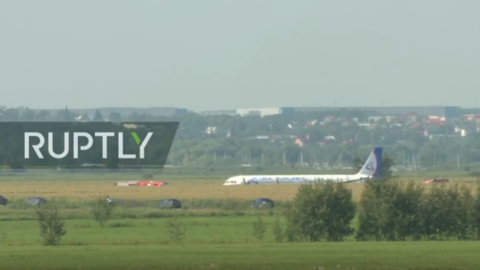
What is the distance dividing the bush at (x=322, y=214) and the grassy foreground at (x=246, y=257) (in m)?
11.8

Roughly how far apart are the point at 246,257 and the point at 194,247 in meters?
7.01

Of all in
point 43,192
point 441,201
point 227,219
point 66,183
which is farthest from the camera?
point 66,183

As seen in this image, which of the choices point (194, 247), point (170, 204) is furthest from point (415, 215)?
point (170, 204)

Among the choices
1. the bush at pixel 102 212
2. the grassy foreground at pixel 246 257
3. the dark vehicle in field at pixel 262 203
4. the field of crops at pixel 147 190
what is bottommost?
the grassy foreground at pixel 246 257

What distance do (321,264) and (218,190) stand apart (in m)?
73.7

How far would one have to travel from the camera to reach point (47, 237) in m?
53.8

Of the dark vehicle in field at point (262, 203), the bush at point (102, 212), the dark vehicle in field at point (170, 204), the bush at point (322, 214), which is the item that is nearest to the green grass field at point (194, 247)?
the bush at point (102, 212)

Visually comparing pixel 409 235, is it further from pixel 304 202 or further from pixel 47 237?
pixel 47 237

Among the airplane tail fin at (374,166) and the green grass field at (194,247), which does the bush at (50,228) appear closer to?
the green grass field at (194,247)

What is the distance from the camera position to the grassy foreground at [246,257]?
3678 cm

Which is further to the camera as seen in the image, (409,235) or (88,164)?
(88,164)

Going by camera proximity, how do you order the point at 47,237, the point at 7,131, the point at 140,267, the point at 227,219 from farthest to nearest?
1. the point at 7,131
2. the point at 227,219
3. the point at 47,237
4. the point at 140,267

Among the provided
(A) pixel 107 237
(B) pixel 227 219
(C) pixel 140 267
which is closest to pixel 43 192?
(B) pixel 227 219

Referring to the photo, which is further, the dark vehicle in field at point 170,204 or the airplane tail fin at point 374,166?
the airplane tail fin at point 374,166
